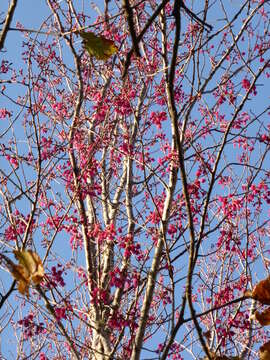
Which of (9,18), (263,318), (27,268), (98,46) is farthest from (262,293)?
(9,18)

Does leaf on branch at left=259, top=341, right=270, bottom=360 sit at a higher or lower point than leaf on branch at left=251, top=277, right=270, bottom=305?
lower

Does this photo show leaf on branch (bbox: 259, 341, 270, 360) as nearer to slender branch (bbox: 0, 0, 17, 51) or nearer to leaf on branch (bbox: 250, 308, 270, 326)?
leaf on branch (bbox: 250, 308, 270, 326)

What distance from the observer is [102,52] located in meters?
1.76

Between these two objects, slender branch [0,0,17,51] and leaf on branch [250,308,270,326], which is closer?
slender branch [0,0,17,51]

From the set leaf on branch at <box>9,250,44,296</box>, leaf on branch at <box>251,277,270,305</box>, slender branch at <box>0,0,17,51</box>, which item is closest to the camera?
leaf on branch at <box>9,250,44,296</box>

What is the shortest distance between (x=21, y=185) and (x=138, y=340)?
152 centimetres

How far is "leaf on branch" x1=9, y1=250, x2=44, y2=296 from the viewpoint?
60.3 inches

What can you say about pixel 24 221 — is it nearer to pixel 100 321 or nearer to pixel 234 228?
pixel 100 321

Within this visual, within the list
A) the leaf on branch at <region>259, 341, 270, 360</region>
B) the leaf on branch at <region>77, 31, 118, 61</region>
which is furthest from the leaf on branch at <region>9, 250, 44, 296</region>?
the leaf on branch at <region>259, 341, 270, 360</region>

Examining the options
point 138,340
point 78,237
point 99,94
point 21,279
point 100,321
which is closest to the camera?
point 21,279

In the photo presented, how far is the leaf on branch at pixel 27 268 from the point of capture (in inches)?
60.3

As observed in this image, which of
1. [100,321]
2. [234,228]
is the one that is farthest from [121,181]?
[100,321]

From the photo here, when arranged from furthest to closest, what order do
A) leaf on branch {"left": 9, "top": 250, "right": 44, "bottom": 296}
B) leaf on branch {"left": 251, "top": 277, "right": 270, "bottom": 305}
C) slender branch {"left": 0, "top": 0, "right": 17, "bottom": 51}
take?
1. leaf on branch {"left": 251, "top": 277, "right": 270, "bottom": 305}
2. slender branch {"left": 0, "top": 0, "right": 17, "bottom": 51}
3. leaf on branch {"left": 9, "top": 250, "right": 44, "bottom": 296}

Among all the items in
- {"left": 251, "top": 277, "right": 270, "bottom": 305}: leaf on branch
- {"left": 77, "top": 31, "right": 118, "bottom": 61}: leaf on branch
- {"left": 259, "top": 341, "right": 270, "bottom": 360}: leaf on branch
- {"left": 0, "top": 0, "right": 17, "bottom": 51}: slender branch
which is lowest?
{"left": 259, "top": 341, "right": 270, "bottom": 360}: leaf on branch
